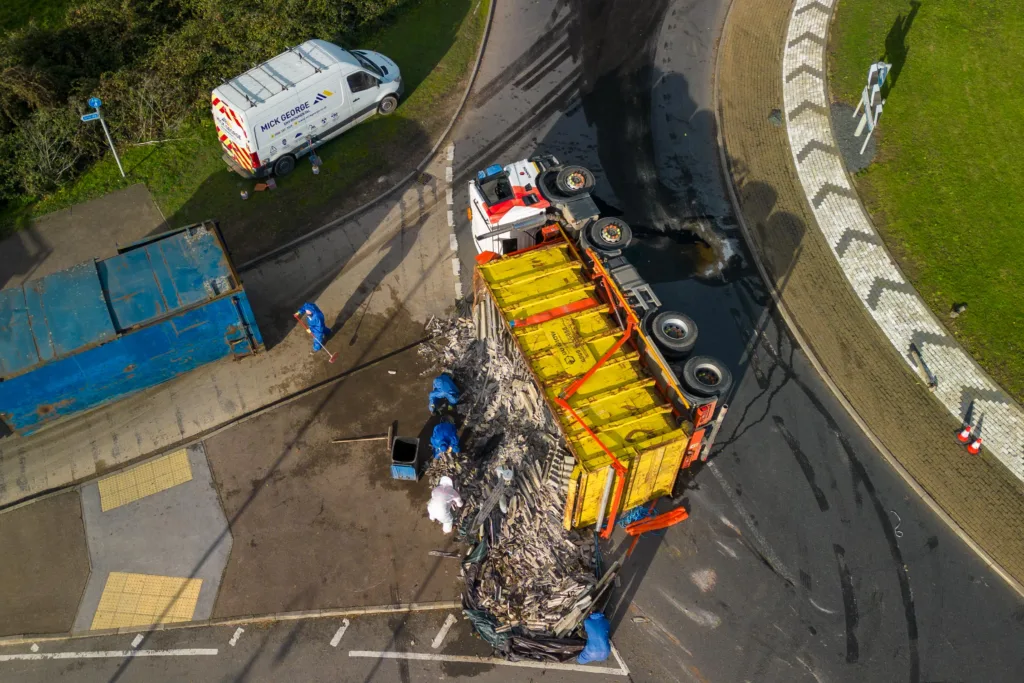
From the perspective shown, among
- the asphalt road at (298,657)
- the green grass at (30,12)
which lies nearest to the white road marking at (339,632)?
the asphalt road at (298,657)

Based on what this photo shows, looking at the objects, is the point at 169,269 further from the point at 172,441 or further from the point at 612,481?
the point at 612,481

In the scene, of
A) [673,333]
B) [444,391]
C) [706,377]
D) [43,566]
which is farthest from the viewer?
[444,391]

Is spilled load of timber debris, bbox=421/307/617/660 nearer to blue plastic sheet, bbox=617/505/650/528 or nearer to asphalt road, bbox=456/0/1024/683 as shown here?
blue plastic sheet, bbox=617/505/650/528

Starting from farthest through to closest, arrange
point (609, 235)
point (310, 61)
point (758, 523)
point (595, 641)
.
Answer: point (310, 61)
point (609, 235)
point (758, 523)
point (595, 641)

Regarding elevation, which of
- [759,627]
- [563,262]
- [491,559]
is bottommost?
[759,627]

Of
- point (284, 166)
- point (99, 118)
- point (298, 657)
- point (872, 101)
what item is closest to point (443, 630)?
point (298, 657)

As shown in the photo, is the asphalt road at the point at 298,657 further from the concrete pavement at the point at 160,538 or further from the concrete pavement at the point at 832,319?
the concrete pavement at the point at 832,319

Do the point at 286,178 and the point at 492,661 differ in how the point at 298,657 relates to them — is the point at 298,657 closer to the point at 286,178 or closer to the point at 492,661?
the point at 492,661

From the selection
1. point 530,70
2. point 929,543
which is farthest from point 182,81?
point 929,543
